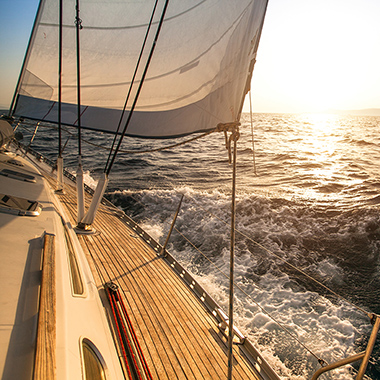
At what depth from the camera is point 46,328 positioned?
1.52 m

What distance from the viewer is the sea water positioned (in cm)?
424

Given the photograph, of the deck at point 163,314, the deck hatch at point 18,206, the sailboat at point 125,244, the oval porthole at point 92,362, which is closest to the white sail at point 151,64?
the sailboat at point 125,244

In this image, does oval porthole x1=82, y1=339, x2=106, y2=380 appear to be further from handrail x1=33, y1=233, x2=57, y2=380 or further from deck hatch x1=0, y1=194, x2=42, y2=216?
deck hatch x1=0, y1=194, x2=42, y2=216

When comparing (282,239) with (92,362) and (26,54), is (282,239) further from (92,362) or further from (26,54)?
(26,54)

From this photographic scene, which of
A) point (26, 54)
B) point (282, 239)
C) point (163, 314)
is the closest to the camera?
point (163, 314)

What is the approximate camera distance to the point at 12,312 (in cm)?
162

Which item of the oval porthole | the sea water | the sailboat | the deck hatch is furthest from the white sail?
the oval porthole

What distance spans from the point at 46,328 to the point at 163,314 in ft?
5.11

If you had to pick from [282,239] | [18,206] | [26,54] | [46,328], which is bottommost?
[282,239]

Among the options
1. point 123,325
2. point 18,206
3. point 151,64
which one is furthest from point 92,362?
point 151,64

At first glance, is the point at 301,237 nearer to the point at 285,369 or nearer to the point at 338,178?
the point at 285,369

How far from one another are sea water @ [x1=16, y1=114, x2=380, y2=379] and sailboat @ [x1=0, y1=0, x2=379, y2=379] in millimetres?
547

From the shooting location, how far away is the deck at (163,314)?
239 centimetres

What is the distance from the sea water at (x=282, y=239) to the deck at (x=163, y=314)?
0.54 metres
